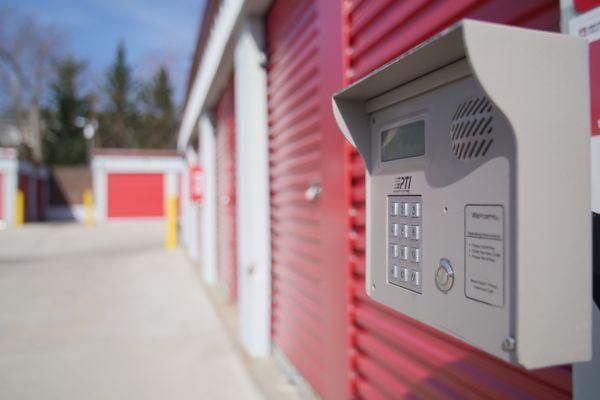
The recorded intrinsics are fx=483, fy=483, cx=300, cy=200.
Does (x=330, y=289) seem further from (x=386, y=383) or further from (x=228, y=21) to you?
(x=228, y=21)

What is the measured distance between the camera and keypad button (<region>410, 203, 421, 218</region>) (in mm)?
1295

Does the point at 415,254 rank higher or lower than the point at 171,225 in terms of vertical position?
higher

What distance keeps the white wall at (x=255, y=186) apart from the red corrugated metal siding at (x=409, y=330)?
6.28 feet

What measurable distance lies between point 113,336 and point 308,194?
10.8 ft

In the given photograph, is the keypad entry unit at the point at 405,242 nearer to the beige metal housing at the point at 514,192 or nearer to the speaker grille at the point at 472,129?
the beige metal housing at the point at 514,192

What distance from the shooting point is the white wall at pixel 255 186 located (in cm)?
445

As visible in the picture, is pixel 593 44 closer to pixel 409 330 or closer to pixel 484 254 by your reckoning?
pixel 484 254

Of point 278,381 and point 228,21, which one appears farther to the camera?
point 228,21

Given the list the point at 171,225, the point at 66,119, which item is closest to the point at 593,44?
the point at 171,225

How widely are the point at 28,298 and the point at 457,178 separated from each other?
7.68 metres

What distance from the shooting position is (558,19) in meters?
1.32

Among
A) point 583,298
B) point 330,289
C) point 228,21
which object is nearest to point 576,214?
point 583,298

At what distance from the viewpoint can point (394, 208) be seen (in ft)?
4.64

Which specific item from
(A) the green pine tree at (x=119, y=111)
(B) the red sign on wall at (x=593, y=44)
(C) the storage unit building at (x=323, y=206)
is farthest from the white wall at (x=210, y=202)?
(A) the green pine tree at (x=119, y=111)
